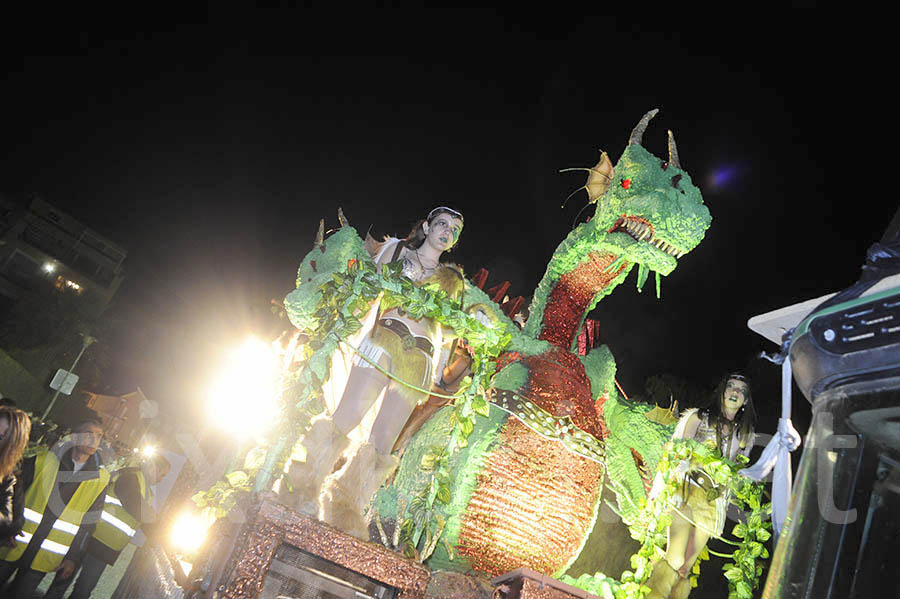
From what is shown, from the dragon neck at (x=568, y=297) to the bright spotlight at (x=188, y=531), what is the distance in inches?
92.2

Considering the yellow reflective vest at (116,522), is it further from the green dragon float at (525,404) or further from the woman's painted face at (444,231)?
the woman's painted face at (444,231)

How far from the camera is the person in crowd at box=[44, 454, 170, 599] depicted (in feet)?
13.7

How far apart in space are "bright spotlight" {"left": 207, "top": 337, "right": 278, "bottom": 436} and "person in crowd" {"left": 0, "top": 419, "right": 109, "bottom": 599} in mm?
1019

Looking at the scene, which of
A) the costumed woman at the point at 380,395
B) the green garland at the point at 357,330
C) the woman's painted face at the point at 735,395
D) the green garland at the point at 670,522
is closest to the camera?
the green garland at the point at 357,330

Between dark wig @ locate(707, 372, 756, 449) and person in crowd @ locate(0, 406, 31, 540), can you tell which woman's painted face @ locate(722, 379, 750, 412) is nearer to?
dark wig @ locate(707, 372, 756, 449)

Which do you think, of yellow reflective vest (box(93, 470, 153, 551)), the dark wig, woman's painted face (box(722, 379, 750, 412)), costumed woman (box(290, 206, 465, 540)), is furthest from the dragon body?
yellow reflective vest (box(93, 470, 153, 551))

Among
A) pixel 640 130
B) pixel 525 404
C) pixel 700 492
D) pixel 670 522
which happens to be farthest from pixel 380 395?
pixel 640 130

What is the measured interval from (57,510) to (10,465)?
0.63m

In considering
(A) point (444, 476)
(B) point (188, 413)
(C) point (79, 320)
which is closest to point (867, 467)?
(A) point (444, 476)

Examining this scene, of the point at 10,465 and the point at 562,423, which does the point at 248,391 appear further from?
the point at 562,423

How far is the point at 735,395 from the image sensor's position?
397 centimetres

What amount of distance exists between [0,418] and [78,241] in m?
33.4

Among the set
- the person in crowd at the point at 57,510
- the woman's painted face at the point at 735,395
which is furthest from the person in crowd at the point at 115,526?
the woman's painted face at the point at 735,395

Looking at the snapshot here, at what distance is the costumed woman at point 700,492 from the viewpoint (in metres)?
3.36
